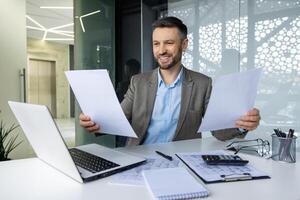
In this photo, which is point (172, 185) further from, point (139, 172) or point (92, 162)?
point (92, 162)

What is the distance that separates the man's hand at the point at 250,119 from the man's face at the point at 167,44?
1.94ft

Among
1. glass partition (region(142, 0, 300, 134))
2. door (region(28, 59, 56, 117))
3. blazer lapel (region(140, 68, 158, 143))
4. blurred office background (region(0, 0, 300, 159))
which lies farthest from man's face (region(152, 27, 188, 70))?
door (region(28, 59, 56, 117))

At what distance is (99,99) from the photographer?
1084mm

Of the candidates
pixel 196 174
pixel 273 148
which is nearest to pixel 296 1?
pixel 273 148

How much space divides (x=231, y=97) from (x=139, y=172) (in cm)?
46

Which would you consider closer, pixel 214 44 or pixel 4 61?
pixel 214 44

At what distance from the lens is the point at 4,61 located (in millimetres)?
3529

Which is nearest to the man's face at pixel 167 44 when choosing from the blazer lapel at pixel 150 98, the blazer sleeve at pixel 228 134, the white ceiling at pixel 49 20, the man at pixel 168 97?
the man at pixel 168 97

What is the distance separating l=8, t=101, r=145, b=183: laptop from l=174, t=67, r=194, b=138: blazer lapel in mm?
572

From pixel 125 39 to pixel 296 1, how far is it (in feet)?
6.97

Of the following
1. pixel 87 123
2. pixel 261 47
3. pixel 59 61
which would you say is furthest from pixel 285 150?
pixel 59 61

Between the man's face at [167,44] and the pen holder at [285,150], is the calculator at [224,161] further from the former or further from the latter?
the man's face at [167,44]

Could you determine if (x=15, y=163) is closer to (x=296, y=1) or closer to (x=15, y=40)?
(x=296, y=1)

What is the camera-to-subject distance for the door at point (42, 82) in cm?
909
